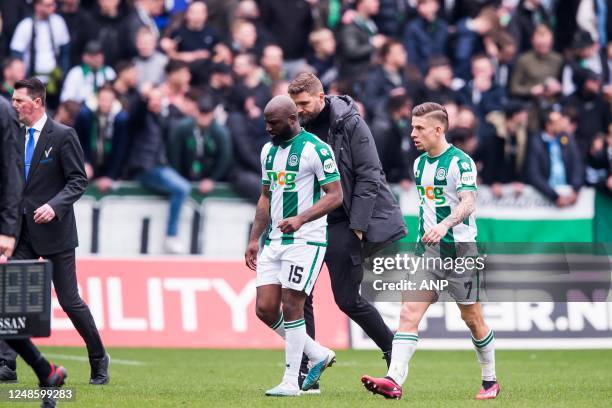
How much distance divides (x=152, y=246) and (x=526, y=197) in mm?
5650

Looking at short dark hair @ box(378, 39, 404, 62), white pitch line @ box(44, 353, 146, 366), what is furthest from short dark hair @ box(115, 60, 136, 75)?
white pitch line @ box(44, 353, 146, 366)

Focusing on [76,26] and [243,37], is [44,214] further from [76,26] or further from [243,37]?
[243,37]

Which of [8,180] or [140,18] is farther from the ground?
[140,18]

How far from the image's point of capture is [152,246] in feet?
60.2

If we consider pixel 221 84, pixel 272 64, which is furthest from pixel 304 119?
pixel 272 64

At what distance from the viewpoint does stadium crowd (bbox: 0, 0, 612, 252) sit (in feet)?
59.9

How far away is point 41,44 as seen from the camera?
744 inches

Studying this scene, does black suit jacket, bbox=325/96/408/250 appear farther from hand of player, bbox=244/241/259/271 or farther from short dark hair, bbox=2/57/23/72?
short dark hair, bbox=2/57/23/72

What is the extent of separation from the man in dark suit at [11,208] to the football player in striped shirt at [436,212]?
2575 mm

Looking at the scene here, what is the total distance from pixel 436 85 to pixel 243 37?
3144mm

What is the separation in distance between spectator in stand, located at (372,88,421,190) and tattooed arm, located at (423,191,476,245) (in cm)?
862

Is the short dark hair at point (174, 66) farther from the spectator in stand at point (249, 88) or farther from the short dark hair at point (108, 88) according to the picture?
the short dark hair at point (108, 88)

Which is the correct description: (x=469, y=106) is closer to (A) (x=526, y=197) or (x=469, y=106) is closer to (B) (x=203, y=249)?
(A) (x=526, y=197)

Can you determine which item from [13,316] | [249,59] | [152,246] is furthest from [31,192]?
[249,59]
